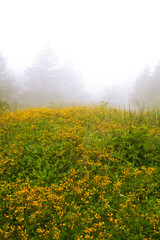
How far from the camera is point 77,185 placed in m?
3.19

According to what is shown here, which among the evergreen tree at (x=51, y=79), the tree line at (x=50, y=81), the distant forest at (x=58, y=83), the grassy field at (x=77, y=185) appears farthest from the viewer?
the evergreen tree at (x=51, y=79)

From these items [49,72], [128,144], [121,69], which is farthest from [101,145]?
[121,69]

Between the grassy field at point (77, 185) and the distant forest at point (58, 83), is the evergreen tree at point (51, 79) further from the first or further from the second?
the grassy field at point (77, 185)

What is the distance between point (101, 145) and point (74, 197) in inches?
72.3

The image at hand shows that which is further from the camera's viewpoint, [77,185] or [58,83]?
[58,83]

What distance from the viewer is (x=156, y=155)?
166 inches

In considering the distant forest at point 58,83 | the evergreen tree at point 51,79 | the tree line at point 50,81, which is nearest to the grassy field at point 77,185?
the distant forest at point 58,83

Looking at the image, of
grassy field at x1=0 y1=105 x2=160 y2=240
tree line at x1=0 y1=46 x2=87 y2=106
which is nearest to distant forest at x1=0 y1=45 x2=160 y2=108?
tree line at x1=0 y1=46 x2=87 y2=106

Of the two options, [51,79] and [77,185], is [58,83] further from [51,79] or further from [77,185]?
[77,185]

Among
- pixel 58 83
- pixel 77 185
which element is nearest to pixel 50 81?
pixel 58 83

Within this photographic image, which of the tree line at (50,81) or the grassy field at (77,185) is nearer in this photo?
the grassy field at (77,185)

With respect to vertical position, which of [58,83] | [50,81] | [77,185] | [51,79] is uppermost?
[51,79]

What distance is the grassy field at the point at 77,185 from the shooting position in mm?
2404

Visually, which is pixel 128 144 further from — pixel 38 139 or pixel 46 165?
pixel 38 139
